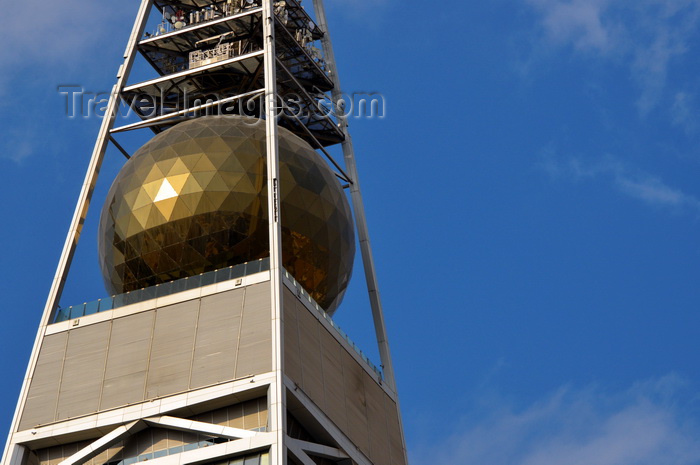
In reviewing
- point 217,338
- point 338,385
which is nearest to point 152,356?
point 217,338

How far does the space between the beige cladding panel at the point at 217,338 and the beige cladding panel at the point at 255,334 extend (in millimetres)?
290

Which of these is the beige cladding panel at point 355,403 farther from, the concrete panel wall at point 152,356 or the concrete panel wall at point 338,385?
the concrete panel wall at point 152,356

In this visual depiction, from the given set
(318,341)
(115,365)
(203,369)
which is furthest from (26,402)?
(318,341)

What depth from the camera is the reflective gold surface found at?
5988 centimetres

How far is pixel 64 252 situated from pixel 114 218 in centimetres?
292

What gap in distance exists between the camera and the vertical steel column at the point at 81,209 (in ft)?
186

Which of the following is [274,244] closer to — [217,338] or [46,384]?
[217,338]

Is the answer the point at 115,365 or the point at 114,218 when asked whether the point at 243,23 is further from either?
the point at 115,365

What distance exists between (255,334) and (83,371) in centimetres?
796

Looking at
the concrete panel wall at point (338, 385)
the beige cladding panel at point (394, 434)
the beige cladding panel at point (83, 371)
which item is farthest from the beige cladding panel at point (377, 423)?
the beige cladding panel at point (83, 371)

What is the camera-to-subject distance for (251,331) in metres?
54.7

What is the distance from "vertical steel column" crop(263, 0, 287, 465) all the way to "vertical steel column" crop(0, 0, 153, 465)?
774 centimetres

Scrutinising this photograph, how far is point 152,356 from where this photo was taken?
2194 inches

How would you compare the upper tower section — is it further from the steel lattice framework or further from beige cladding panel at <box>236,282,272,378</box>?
beige cladding panel at <box>236,282,272,378</box>
